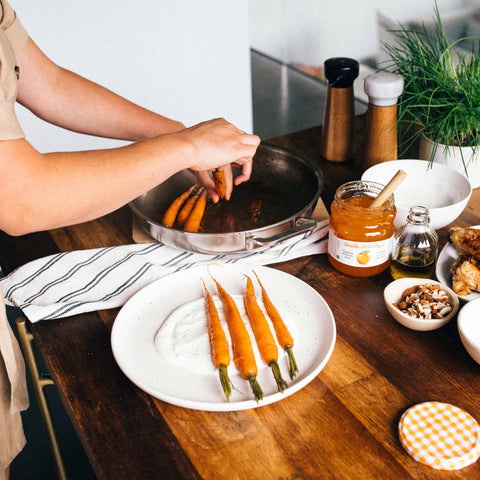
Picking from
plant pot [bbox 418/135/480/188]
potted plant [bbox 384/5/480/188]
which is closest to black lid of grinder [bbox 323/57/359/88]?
potted plant [bbox 384/5/480/188]

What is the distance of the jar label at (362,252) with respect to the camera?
1038 mm

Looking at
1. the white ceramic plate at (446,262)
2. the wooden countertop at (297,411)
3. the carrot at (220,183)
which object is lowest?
the wooden countertop at (297,411)

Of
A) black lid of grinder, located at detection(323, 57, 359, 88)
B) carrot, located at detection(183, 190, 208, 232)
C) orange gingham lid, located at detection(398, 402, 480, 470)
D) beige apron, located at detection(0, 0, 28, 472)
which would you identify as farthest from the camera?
black lid of grinder, located at detection(323, 57, 359, 88)

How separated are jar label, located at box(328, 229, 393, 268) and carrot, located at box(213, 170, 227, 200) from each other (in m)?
0.29

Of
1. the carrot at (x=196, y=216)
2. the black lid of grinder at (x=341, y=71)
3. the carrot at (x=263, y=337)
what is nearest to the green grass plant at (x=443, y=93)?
the black lid of grinder at (x=341, y=71)

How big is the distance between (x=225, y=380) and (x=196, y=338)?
0.12 m

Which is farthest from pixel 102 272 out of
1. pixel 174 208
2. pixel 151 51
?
Answer: pixel 151 51

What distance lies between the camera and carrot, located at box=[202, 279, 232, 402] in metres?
0.82

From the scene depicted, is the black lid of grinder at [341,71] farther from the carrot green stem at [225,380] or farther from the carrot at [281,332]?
the carrot green stem at [225,380]

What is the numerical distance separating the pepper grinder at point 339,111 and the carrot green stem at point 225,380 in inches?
33.0

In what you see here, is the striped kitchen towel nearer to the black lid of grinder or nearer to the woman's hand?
the woman's hand

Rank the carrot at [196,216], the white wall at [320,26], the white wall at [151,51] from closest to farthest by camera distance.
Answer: the carrot at [196,216]
the white wall at [151,51]
the white wall at [320,26]

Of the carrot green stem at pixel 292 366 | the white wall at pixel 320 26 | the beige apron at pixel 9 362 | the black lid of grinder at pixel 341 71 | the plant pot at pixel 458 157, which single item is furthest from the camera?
the white wall at pixel 320 26

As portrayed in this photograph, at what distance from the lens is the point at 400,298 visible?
3.24ft
